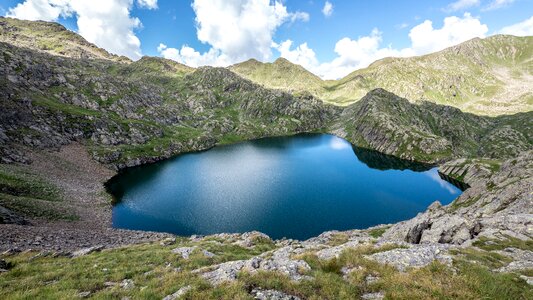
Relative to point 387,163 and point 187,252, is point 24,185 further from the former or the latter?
point 387,163

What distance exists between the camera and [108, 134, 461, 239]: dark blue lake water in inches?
3039

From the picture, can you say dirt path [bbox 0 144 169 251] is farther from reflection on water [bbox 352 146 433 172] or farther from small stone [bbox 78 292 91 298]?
reflection on water [bbox 352 146 433 172]

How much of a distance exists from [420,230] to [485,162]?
120882 mm

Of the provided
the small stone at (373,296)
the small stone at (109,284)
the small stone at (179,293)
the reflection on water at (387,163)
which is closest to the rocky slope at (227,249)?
the small stone at (373,296)

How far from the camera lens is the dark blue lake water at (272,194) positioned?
77.2m

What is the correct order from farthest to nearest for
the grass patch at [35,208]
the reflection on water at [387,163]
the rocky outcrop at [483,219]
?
the reflection on water at [387,163] → the grass patch at [35,208] → the rocky outcrop at [483,219]

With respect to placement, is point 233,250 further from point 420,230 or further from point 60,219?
point 60,219

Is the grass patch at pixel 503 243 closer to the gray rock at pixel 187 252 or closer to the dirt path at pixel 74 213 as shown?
the gray rock at pixel 187 252

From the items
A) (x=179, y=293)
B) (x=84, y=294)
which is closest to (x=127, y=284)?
(x=84, y=294)

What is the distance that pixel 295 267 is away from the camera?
20.6 m

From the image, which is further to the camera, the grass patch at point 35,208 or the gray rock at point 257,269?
the grass patch at point 35,208

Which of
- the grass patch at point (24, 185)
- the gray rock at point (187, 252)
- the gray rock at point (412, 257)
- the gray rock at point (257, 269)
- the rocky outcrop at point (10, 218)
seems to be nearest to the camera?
the gray rock at point (257, 269)

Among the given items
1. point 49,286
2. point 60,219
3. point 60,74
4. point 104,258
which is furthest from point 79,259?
point 60,74

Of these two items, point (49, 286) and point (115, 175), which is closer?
point (49, 286)
